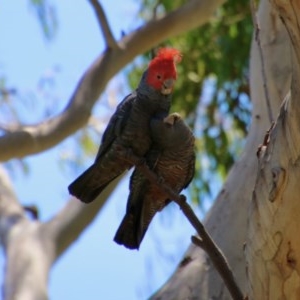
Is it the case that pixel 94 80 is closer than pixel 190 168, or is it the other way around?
pixel 190 168

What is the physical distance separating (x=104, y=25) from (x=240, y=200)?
3.71 ft

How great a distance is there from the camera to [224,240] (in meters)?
2.69

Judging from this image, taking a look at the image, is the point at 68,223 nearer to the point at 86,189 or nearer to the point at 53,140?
the point at 53,140

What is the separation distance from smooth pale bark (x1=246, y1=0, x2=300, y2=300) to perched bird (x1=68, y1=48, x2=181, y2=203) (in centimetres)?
24

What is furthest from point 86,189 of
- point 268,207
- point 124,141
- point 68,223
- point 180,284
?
point 68,223

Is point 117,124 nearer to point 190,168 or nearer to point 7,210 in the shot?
point 190,168

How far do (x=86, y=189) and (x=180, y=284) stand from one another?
2.56ft

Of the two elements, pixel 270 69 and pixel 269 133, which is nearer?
pixel 269 133

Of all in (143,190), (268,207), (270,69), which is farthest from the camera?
(270,69)

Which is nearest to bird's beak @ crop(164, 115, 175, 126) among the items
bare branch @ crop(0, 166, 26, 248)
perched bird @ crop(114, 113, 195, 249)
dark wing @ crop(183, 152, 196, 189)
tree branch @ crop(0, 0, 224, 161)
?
perched bird @ crop(114, 113, 195, 249)

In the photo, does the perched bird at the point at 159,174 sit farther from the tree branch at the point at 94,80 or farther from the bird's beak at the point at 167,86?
the tree branch at the point at 94,80

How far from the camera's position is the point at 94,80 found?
3566mm

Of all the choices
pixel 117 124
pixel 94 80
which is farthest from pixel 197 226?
pixel 94 80

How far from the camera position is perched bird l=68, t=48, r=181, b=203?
1892mm
